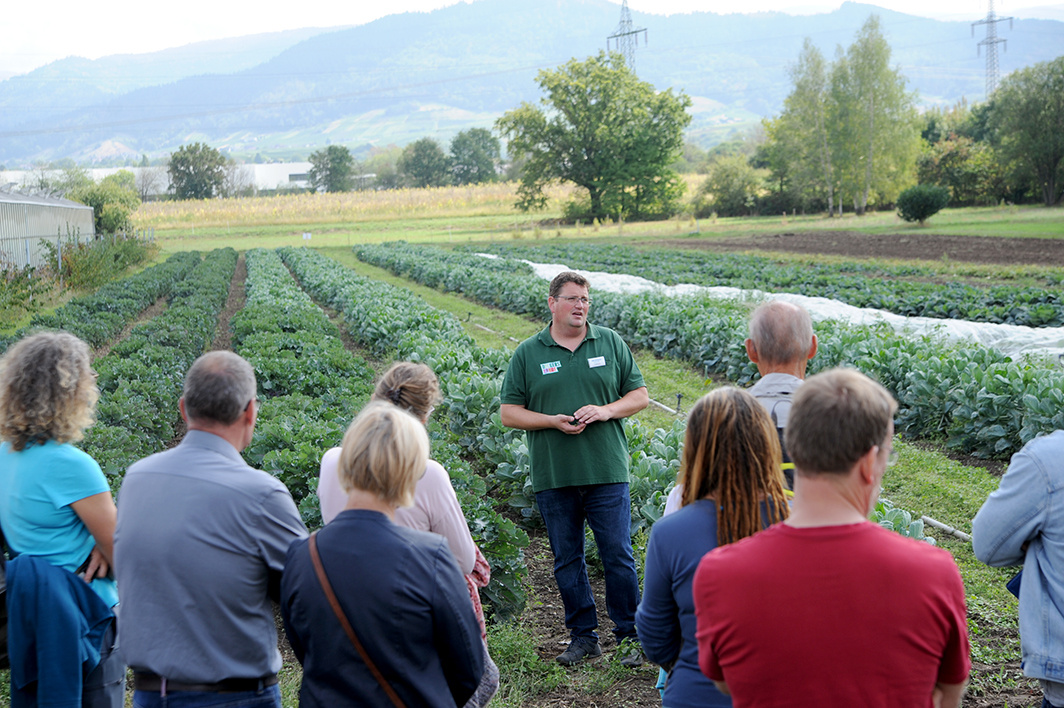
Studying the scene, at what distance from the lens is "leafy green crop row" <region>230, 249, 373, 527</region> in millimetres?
5770

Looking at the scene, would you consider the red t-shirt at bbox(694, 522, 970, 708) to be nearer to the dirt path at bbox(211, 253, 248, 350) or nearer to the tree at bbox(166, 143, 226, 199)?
the dirt path at bbox(211, 253, 248, 350)

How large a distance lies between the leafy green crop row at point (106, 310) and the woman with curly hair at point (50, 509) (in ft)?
35.5

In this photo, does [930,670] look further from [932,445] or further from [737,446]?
[932,445]

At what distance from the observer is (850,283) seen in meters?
18.7

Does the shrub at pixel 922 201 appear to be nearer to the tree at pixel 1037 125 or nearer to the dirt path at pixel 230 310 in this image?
the tree at pixel 1037 125

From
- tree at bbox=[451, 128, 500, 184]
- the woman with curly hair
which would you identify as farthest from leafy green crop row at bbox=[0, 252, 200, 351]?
tree at bbox=[451, 128, 500, 184]

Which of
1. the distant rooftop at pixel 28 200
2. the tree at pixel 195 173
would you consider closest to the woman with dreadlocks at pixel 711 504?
the distant rooftop at pixel 28 200

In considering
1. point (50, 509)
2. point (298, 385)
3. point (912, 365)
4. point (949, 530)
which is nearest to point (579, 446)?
point (50, 509)

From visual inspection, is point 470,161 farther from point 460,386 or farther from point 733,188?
point 460,386

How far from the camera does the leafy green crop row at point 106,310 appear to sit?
14.1 m

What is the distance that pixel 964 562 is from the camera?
220 inches

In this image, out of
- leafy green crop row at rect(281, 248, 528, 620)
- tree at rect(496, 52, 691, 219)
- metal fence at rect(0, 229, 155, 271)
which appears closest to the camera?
leafy green crop row at rect(281, 248, 528, 620)

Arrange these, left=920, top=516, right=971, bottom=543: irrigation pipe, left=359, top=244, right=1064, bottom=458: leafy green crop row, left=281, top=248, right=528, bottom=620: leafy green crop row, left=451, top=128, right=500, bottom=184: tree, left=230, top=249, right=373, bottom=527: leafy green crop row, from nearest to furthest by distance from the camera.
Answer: left=281, top=248, right=528, bottom=620: leafy green crop row
left=230, top=249, right=373, bottom=527: leafy green crop row
left=920, top=516, right=971, bottom=543: irrigation pipe
left=359, top=244, right=1064, bottom=458: leafy green crop row
left=451, top=128, right=500, bottom=184: tree

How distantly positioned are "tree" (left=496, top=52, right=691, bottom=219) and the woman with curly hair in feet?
182
